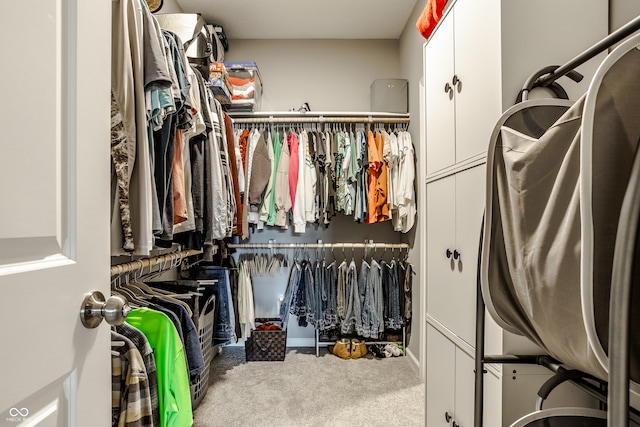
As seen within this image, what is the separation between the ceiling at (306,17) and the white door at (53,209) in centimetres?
258

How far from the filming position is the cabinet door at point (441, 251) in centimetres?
147

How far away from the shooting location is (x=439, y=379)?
160 cm

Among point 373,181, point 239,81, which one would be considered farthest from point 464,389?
point 239,81

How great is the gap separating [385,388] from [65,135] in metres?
2.47

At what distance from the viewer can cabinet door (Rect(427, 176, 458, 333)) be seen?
147 centimetres

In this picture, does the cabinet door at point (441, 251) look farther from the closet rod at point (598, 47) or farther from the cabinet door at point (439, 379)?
the closet rod at point (598, 47)

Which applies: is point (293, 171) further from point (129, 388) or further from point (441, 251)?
point (129, 388)

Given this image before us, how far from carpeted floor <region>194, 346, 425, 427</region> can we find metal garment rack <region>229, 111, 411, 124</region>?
2.02 m

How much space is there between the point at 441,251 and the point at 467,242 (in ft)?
0.90

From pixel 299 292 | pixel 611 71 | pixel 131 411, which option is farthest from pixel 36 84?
pixel 299 292

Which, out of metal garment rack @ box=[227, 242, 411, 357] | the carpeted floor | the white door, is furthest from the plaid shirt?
metal garment rack @ box=[227, 242, 411, 357]

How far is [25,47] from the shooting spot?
0.49 meters

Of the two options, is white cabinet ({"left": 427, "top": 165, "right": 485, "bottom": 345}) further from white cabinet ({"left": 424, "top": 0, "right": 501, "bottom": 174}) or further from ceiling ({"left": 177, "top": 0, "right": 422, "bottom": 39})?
ceiling ({"left": 177, "top": 0, "right": 422, "bottom": 39})

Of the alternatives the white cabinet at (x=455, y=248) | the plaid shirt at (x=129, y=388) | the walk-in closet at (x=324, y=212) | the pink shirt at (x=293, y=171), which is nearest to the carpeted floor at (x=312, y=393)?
the walk-in closet at (x=324, y=212)
